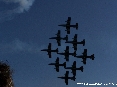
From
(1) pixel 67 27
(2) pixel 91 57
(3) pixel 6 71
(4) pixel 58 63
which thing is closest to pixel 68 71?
(4) pixel 58 63

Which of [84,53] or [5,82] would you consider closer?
[5,82]

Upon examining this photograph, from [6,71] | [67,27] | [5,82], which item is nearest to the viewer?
[5,82]

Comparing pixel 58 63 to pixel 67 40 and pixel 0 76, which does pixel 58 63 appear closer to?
pixel 67 40

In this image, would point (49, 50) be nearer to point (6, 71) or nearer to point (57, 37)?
point (57, 37)

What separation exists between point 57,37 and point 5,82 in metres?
73.0

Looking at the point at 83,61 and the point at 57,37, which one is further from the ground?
the point at 57,37

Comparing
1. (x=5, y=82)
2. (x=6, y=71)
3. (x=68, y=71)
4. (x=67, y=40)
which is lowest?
(x=5, y=82)

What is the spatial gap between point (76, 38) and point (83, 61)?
9.69 meters

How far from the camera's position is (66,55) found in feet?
280

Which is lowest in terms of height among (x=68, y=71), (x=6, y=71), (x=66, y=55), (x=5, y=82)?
(x=5, y=82)

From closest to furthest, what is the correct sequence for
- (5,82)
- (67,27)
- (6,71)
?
(5,82) < (6,71) < (67,27)

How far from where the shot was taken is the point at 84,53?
8469 centimetres

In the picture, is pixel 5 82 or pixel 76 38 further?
pixel 76 38

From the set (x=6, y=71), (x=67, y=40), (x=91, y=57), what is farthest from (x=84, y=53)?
(x=6, y=71)
